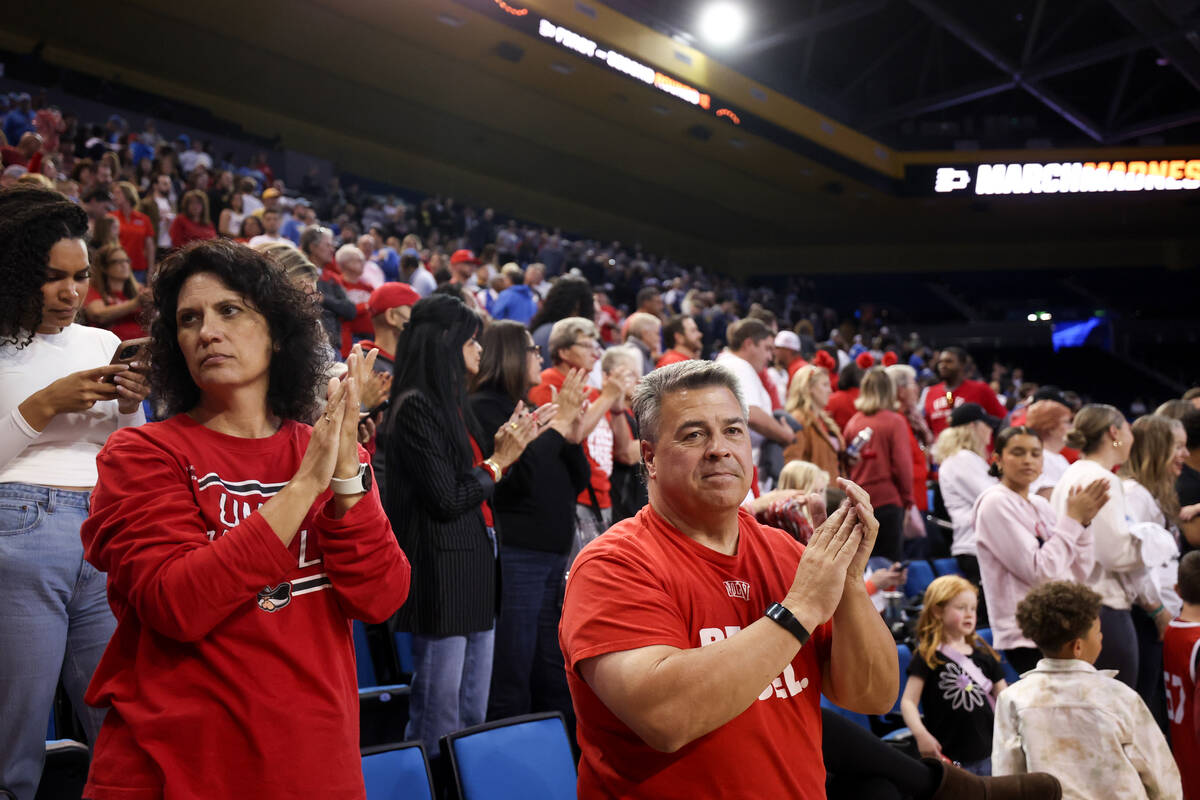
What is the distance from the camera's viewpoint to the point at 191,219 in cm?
820

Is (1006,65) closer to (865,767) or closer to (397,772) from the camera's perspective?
(865,767)

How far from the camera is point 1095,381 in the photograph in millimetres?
22781

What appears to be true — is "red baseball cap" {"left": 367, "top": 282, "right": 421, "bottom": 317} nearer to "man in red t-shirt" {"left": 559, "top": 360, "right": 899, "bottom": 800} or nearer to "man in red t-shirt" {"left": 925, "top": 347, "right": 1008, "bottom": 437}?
"man in red t-shirt" {"left": 559, "top": 360, "right": 899, "bottom": 800}

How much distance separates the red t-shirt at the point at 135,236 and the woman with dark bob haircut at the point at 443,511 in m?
5.12

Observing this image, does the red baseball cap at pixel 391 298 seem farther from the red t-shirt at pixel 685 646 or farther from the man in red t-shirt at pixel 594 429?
the red t-shirt at pixel 685 646

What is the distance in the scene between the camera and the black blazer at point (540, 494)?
136 inches

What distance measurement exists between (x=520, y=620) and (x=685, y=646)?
1857 millimetres

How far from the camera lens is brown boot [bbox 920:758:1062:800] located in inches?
109

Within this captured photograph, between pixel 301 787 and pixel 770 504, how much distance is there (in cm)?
192

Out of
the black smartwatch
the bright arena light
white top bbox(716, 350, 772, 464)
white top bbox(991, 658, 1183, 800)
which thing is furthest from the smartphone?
the bright arena light

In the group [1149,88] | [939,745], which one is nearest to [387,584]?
[939,745]

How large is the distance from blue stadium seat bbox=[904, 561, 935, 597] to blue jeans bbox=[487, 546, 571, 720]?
2820mm

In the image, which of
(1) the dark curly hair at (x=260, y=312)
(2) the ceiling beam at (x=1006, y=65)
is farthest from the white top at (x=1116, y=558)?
(2) the ceiling beam at (x=1006, y=65)

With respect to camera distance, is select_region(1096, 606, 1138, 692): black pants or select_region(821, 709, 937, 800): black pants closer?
select_region(821, 709, 937, 800): black pants
